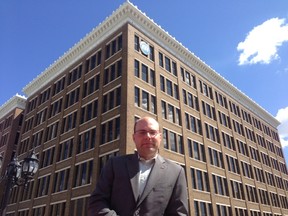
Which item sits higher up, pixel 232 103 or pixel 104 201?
pixel 232 103

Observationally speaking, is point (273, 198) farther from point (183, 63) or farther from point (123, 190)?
point (123, 190)

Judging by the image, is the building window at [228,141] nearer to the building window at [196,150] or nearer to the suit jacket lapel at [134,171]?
the building window at [196,150]

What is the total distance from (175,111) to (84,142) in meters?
10.5

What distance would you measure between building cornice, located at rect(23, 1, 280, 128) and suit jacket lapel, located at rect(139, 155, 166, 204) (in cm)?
2850

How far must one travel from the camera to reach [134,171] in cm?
257

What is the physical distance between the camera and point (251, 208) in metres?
35.8

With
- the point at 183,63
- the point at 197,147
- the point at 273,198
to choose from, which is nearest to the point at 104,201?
the point at 197,147

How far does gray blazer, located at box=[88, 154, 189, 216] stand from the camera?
2365mm

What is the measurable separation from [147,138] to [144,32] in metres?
29.6

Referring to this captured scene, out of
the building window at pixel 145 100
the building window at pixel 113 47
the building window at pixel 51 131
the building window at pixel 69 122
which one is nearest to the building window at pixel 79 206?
the building window at pixel 69 122

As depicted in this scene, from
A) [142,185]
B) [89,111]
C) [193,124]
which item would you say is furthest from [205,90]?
[142,185]

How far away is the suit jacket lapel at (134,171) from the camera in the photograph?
2.43 meters

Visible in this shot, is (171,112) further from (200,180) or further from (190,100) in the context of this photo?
(200,180)

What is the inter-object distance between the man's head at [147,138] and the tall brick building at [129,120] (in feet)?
65.9
